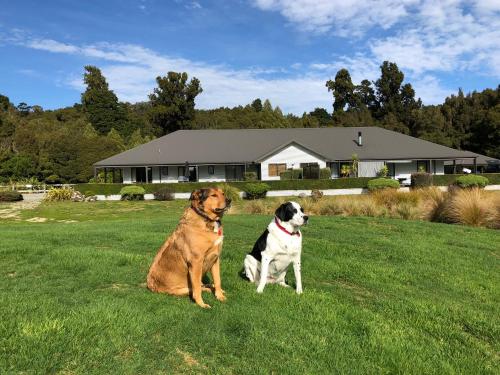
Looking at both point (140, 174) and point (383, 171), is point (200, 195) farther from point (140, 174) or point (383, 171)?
point (140, 174)

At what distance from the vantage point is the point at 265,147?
47.0 metres

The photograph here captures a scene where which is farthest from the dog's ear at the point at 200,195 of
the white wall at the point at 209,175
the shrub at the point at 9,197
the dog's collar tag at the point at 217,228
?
the white wall at the point at 209,175

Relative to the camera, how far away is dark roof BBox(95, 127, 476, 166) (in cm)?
4341

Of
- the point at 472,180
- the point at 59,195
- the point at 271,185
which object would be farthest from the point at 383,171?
the point at 59,195

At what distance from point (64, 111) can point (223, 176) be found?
174 ft

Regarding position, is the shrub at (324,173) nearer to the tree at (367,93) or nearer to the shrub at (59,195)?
the shrub at (59,195)

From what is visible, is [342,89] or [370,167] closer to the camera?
[370,167]

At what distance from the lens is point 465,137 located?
213ft

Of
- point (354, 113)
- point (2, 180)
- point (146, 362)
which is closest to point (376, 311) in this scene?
point (146, 362)

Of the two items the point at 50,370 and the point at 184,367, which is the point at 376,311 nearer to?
the point at 184,367

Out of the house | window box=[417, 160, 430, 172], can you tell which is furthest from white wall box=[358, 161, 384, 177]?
window box=[417, 160, 430, 172]

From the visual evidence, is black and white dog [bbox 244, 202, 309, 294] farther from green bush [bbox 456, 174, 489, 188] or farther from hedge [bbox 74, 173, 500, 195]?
green bush [bbox 456, 174, 489, 188]

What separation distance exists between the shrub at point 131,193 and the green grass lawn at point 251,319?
2628cm

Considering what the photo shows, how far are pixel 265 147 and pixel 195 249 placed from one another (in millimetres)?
42464
